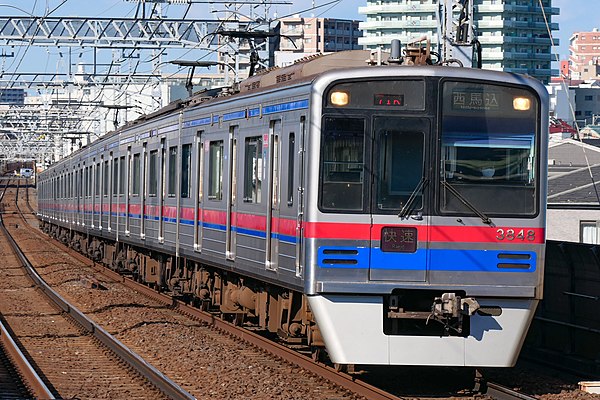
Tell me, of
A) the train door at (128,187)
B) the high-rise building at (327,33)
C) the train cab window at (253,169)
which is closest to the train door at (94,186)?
the train door at (128,187)

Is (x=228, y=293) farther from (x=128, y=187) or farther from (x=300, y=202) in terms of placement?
(x=128, y=187)

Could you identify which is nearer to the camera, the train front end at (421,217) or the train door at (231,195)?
the train front end at (421,217)

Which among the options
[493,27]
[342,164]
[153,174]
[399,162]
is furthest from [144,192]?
[493,27]

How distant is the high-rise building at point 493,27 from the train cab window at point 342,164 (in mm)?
100281

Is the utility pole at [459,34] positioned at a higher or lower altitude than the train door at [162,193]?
higher

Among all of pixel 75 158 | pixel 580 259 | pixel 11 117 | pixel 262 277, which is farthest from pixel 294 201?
pixel 11 117

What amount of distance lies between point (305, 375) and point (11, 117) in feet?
187

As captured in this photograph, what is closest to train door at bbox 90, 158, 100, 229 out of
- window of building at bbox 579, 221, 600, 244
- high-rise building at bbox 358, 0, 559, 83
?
window of building at bbox 579, 221, 600, 244

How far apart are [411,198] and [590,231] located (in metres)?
9.65

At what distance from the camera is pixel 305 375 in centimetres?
1078

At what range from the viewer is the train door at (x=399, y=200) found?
9.48 metres

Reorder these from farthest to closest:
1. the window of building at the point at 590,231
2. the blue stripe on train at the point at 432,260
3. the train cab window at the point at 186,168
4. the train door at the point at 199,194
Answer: the window of building at the point at 590,231, the train cab window at the point at 186,168, the train door at the point at 199,194, the blue stripe on train at the point at 432,260

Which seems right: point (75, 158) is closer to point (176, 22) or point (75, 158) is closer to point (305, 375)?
point (176, 22)

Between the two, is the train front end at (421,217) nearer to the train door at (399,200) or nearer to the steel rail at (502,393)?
the train door at (399,200)
